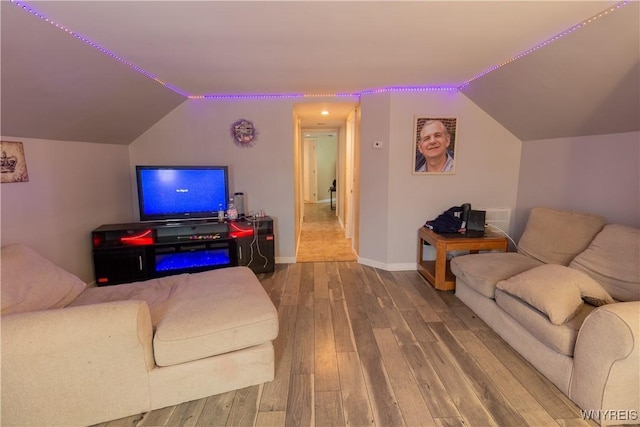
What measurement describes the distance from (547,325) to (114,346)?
242cm

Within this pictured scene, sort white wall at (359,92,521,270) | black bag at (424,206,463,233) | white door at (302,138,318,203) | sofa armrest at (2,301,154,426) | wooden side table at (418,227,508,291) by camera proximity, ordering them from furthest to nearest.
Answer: white door at (302,138,318,203) → white wall at (359,92,521,270) → black bag at (424,206,463,233) → wooden side table at (418,227,508,291) → sofa armrest at (2,301,154,426)

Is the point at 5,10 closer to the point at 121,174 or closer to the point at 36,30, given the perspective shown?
the point at 36,30

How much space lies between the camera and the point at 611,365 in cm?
151

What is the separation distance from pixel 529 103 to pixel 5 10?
12.6 feet

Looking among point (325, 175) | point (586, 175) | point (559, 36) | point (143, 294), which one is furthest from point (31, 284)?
point (325, 175)

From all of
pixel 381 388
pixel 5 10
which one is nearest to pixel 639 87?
pixel 381 388

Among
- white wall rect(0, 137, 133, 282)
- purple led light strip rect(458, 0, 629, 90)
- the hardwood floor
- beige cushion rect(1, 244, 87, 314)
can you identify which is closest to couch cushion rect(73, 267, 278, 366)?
beige cushion rect(1, 244, 87, 314)

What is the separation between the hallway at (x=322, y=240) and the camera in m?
4.39

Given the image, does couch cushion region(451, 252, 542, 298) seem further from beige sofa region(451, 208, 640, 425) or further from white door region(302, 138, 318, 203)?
white door region(302, 138, 318, 203)

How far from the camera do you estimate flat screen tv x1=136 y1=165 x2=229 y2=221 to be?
3432 mm

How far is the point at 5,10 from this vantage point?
1572 millimetres

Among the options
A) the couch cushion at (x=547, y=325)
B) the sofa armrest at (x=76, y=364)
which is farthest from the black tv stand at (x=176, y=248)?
the couch cushion at (x=547, y=325)

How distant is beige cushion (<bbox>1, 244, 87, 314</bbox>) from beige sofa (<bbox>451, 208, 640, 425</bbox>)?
9.97 ft

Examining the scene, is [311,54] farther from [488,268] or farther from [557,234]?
[557,234]
